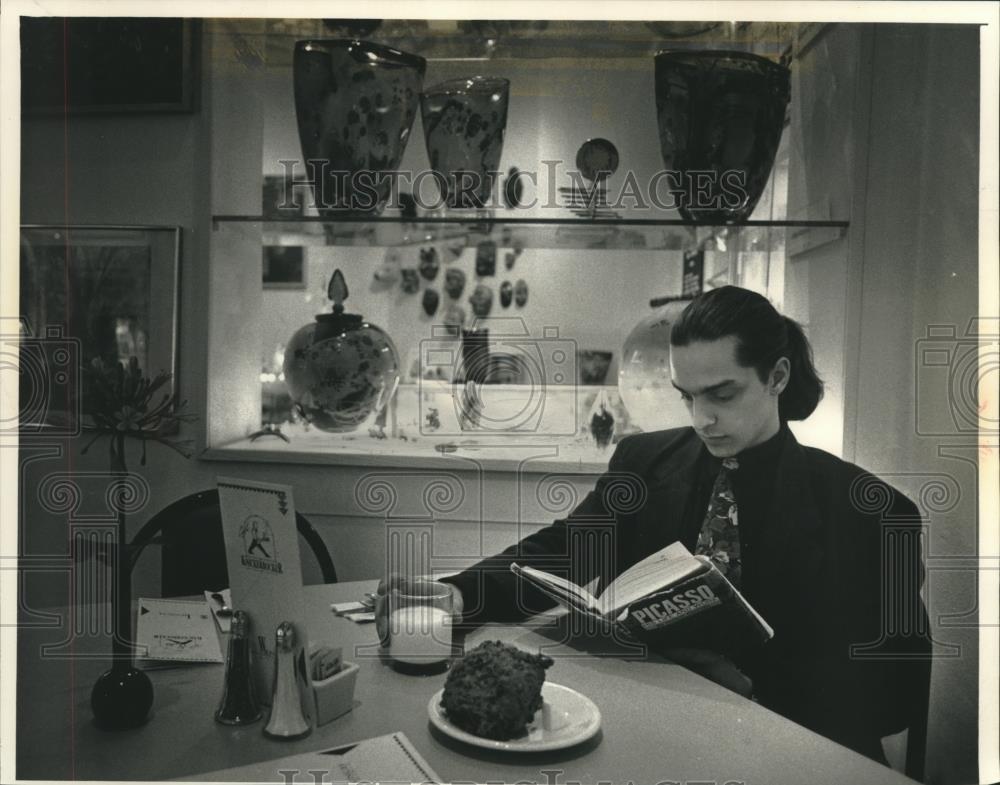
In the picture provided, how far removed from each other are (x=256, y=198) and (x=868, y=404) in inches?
39.2

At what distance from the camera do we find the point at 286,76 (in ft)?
4.13

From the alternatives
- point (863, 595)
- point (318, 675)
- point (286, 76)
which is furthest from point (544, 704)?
point (286, 76)

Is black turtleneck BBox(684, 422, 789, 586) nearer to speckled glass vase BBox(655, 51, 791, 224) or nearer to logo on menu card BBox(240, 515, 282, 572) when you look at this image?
speckled glass vase BBox(655, 51, 791, 224)

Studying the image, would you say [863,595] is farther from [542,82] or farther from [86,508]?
[86,508]

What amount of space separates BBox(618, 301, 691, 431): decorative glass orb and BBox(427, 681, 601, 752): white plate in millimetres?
421

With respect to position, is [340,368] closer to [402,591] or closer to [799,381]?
[402,591]

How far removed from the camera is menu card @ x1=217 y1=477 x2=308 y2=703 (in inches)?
40.9

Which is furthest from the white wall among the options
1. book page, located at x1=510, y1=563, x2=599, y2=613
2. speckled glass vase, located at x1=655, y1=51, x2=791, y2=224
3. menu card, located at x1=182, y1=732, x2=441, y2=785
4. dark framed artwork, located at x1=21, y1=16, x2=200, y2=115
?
dark framed artwork, located at x1=21, y1=16, x2=200, y2=115

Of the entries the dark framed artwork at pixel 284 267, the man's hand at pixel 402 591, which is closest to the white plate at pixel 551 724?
the man's hand at pixel 402 591

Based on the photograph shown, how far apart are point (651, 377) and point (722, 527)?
0.26 m

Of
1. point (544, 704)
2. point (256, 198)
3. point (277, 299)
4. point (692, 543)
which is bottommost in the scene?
point (544, 704)

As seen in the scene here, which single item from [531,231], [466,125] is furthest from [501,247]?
[466,125]

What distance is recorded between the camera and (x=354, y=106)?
1214 mm

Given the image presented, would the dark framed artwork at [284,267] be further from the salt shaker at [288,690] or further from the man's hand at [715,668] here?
the man's hand at [715,668]
